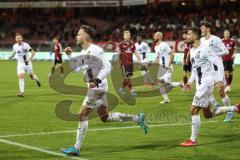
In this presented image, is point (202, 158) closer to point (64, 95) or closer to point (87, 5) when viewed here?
point (64, 95)

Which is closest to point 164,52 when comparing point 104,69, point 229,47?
point 229,47

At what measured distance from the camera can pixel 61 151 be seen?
35.3 ft

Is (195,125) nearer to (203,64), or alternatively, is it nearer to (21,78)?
(203,64)

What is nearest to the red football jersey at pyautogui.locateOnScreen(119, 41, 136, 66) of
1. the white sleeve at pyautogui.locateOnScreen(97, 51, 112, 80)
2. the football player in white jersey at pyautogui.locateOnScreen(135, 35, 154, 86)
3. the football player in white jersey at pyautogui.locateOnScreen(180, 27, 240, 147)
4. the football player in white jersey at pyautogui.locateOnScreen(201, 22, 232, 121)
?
the football player in white jersey at pyautogui.locateOnScreen(135, 35, 154, 86)

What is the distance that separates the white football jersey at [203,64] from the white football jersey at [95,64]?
2131mm

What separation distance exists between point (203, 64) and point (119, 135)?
8.49ft

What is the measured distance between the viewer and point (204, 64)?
11.8m

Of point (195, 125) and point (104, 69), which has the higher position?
point (104, 69)

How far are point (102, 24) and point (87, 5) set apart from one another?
2930mm

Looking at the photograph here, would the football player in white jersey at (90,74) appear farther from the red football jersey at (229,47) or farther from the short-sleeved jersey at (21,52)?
the red football jersey at (229,47)

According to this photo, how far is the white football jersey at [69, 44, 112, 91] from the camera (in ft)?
34.6

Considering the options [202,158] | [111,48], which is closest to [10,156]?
[202,158]

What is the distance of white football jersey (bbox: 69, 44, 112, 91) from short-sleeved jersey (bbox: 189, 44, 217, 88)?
213 centimetres

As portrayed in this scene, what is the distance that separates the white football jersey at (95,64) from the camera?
10.6 meters
